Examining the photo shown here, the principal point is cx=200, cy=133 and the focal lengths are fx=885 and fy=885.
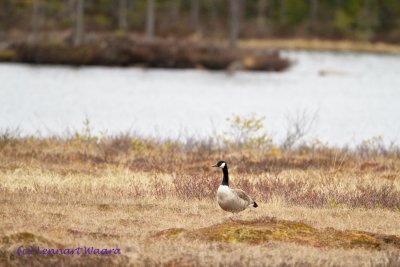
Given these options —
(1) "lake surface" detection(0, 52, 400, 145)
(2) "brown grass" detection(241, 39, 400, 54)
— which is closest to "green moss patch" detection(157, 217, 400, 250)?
(1) "lake surface" detection(0, 52, 400, 145)

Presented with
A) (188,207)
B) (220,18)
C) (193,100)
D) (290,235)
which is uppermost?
(220,18)

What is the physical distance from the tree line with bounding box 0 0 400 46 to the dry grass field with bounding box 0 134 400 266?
193 feet

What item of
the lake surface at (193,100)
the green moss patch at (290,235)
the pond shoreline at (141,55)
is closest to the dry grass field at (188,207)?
the green moss patch at (290,235)

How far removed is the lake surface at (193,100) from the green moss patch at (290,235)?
11433 millimetres

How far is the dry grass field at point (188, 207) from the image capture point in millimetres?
9297

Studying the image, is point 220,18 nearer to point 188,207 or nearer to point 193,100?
point 193,100

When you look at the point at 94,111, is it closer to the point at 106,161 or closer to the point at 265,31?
the point at 106,161

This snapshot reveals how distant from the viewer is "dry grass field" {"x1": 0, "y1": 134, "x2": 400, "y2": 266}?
930 centimetres

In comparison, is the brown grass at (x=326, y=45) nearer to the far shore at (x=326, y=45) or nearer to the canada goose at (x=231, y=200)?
the far shore at (x=326, y=45)

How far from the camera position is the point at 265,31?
8556 centimetres

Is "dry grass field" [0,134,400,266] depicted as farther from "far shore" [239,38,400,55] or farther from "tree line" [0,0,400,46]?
"far shore" [239,38,400,55]

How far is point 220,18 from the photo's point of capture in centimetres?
9588

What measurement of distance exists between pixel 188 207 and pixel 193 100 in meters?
27.2

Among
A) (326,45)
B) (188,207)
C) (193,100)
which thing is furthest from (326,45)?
(188,207)
